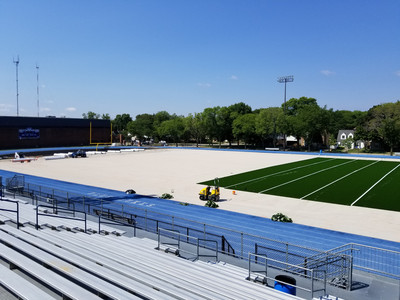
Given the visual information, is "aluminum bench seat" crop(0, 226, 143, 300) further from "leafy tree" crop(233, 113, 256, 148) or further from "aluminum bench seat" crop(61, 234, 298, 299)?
"leafy tree" crop(233, 113, 256, 148)

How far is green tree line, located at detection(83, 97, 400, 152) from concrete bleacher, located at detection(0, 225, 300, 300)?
78.9 m

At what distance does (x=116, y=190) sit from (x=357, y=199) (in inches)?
869

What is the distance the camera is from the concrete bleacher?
7.48 m

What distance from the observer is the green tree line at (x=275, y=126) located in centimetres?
8038

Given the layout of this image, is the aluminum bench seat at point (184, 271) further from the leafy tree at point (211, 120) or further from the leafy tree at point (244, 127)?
the leafy tree at point (211, 120)

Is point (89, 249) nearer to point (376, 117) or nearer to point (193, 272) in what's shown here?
point (193, 272)

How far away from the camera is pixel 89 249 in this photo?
10227mm

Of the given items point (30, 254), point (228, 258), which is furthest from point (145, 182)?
point (30, 254)

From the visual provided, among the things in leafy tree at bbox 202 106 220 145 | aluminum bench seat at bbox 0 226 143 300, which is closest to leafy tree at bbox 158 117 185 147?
leafy tree at bbox 202 106 220 145

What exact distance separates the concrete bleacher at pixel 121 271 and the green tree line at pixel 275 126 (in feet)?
259

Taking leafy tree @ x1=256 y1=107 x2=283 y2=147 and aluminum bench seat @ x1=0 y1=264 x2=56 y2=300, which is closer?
aluminum bench seat @ x1=0 y1=264 x2=56 y2=300

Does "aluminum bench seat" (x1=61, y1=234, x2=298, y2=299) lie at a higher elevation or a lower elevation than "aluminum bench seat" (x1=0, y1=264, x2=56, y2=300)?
lower

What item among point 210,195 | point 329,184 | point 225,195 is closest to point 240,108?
point 329,184

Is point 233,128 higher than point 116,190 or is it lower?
higher
